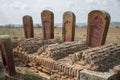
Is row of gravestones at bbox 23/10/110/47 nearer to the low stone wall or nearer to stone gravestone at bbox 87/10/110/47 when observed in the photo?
stone gravestone at bbox 87/10/110/47

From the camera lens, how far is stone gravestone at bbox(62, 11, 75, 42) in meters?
10.6

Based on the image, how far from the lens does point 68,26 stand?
428 inches

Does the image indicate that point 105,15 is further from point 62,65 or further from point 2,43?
point 2,43

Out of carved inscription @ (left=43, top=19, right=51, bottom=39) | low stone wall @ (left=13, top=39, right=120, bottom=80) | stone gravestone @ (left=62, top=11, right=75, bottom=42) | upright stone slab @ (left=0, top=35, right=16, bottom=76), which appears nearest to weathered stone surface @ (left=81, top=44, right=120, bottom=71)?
low stone wall @ (left=13, top=39, right=120, bottom=80)

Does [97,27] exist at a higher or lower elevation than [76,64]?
higher

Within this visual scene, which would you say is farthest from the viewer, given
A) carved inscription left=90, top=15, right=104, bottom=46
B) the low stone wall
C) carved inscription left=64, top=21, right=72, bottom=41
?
carved inscription left=64, top=21, right=72, bottom=41

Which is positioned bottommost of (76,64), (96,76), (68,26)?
(76,64)

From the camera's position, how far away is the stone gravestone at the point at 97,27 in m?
9.00

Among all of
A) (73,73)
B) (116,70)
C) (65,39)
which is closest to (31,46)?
(65,39)

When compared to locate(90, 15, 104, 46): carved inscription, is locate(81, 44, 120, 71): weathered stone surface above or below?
below

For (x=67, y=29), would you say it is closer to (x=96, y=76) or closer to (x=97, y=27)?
(x=97, y=27)

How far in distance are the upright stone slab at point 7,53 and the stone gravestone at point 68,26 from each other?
12.6ft

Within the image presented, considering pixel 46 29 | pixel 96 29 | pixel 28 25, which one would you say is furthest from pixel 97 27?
pixel 28 25

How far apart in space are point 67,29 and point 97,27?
2.09 meters
